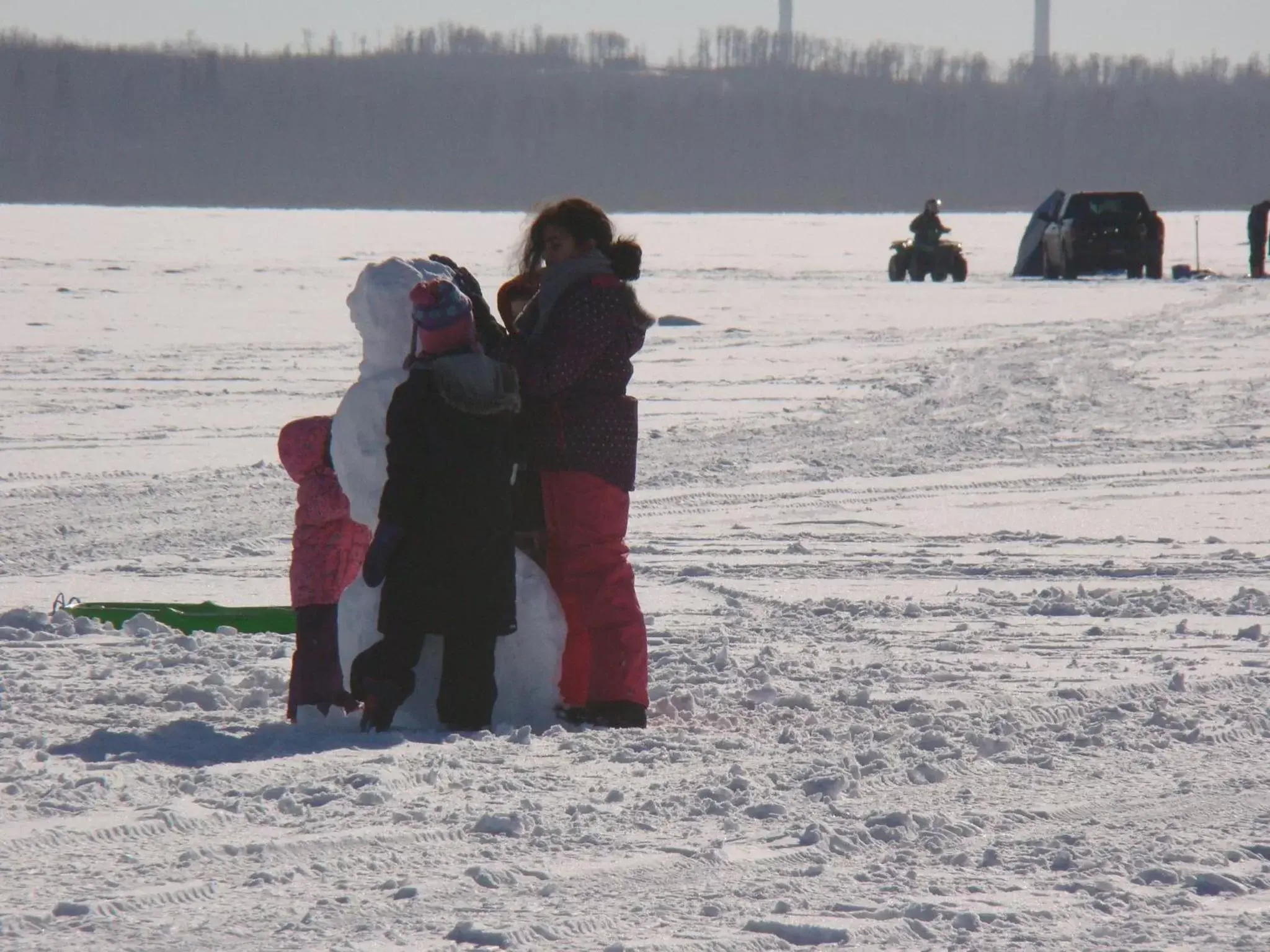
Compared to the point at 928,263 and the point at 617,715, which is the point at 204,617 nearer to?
the point at 617,715

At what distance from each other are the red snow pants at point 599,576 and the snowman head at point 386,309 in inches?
19.8

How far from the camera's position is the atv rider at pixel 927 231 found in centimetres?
2584

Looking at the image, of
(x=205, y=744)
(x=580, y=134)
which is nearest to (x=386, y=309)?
(x=205, y=744)

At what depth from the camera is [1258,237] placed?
1070 inches

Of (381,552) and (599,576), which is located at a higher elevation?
(381,552)

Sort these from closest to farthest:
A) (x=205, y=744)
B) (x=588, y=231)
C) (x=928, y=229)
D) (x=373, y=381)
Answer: (x=205, y=744) < (x=373, y=381) < (x=588, y=231) < (x=928, y=229)

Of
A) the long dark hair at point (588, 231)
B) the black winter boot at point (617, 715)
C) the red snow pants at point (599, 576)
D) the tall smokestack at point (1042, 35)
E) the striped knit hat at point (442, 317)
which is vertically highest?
the tall smokestack at point (1042, 35)

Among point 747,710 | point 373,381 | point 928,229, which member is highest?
point 928,229

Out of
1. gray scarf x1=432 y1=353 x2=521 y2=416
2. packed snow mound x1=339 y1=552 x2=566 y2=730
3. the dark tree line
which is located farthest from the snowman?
the dark tree line

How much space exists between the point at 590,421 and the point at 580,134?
4157 inches

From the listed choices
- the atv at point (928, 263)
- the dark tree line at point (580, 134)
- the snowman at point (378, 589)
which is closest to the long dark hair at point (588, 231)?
the snowman at point (378, 589)

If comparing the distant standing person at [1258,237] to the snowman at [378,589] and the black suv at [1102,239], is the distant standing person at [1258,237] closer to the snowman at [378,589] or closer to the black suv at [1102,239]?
the black suv at [1102,239]

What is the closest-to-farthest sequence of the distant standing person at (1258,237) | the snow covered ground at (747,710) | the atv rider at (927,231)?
the snow covered ground at (747,710) → the atv rider at (927,231) → the distant standing person at (1258,237)

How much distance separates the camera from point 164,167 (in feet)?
300
